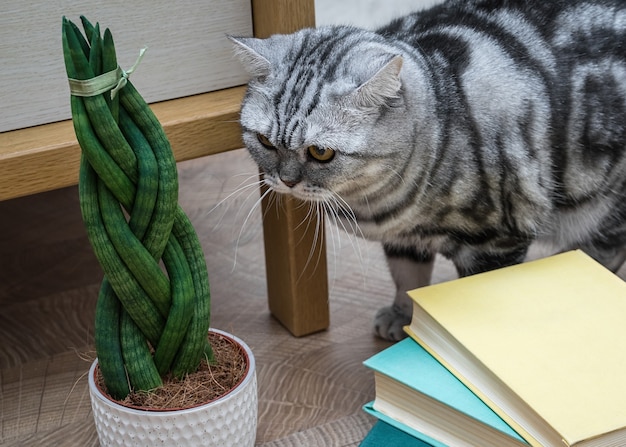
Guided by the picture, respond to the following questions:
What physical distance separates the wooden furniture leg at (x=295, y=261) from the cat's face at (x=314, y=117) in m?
0.10

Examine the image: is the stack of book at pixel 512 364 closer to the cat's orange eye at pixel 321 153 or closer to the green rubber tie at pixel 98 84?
the cat's orange eye at pixel 321 153

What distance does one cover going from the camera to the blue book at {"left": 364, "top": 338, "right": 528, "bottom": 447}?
80 centimetres

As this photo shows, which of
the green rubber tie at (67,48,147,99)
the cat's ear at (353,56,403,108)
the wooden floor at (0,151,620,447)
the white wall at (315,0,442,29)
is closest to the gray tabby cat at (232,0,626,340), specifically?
the cat's ear at (353,56,403,108)

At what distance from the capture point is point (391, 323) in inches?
43.9

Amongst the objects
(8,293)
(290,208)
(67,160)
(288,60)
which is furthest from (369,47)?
(8,293)

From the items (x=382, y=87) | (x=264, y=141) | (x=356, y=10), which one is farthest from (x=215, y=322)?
(x=356, y=10)

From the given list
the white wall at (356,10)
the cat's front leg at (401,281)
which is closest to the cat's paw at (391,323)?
the cat's front leg at (401,281)

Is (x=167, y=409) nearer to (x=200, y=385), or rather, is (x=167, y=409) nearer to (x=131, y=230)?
(x=200, y=385)

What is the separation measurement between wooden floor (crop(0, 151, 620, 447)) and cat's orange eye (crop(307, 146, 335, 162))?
0.44ft

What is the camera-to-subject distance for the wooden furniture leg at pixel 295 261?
1.06 metres

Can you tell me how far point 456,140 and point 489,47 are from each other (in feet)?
0.40

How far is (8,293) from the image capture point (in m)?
1.25

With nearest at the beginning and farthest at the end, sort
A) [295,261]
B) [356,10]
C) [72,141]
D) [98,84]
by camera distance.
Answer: [98,84] < [72,141] < [295,261] < [356,10]

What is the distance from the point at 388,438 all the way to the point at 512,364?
149 millimetres
